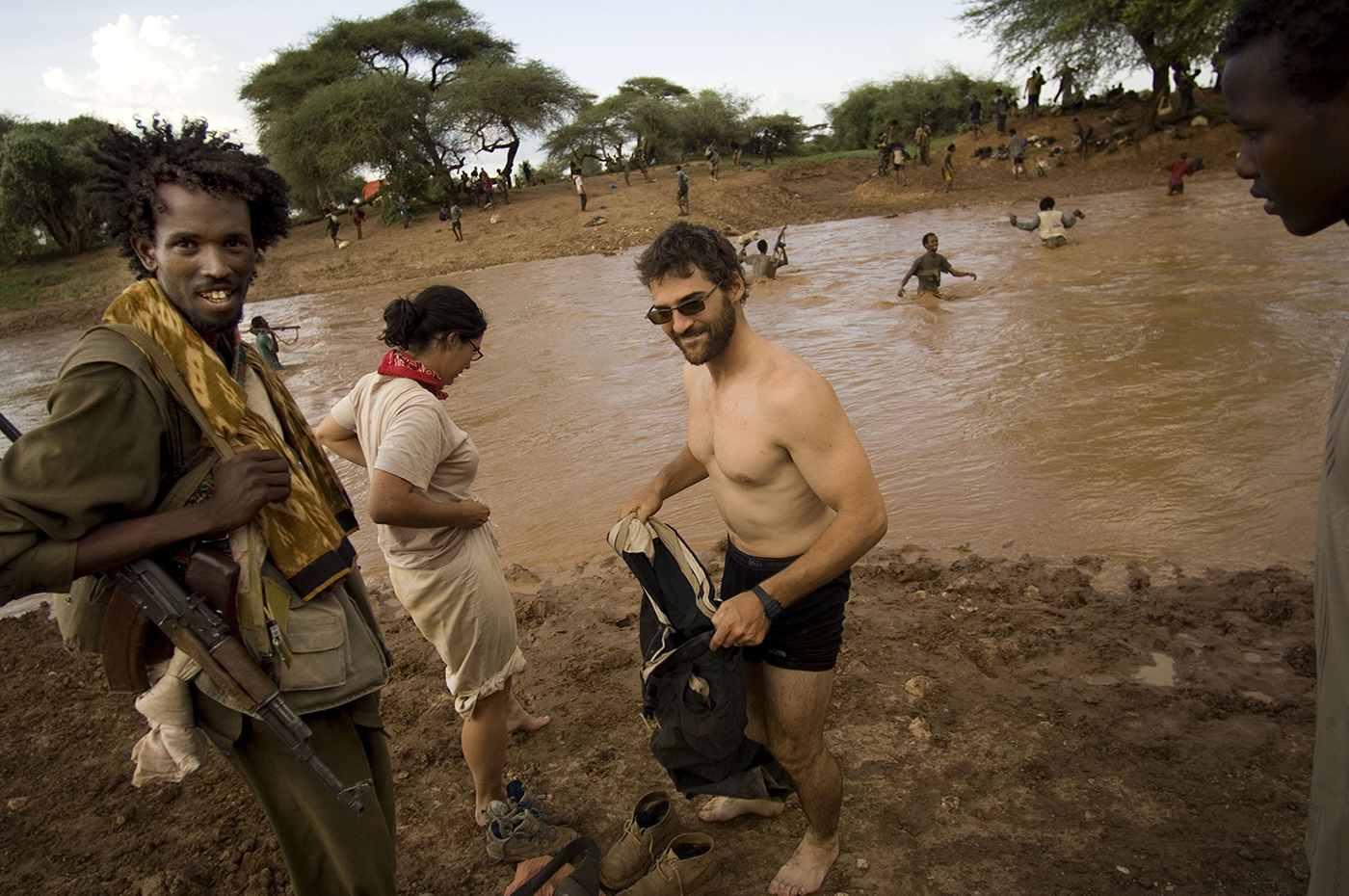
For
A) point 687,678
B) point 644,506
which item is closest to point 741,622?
point 687,678

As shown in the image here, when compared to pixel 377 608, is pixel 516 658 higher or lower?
higher

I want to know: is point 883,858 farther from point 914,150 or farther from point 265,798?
point 914,150

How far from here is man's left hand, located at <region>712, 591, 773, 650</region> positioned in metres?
2.21

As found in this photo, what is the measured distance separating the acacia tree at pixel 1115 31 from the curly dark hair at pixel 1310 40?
25.0 m

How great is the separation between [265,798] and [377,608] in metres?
3.08

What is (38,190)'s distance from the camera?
31109 millimetres

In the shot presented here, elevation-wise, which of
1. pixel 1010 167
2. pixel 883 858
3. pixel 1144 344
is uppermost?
pixel 1010 167

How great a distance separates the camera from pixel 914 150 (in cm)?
3250

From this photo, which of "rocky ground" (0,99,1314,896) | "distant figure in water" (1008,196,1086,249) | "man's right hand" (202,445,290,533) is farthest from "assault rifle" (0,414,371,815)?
"distant figure in water" (1008,196,1086,249)

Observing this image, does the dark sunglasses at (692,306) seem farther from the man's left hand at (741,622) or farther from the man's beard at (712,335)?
the man's left hand at (741,622)

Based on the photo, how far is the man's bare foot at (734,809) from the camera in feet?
9.57

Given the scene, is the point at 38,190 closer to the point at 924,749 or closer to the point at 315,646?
the point at 315,646

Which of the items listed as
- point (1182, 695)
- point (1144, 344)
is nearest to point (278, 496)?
point (1182, 695)

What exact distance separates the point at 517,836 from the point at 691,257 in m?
1.93
